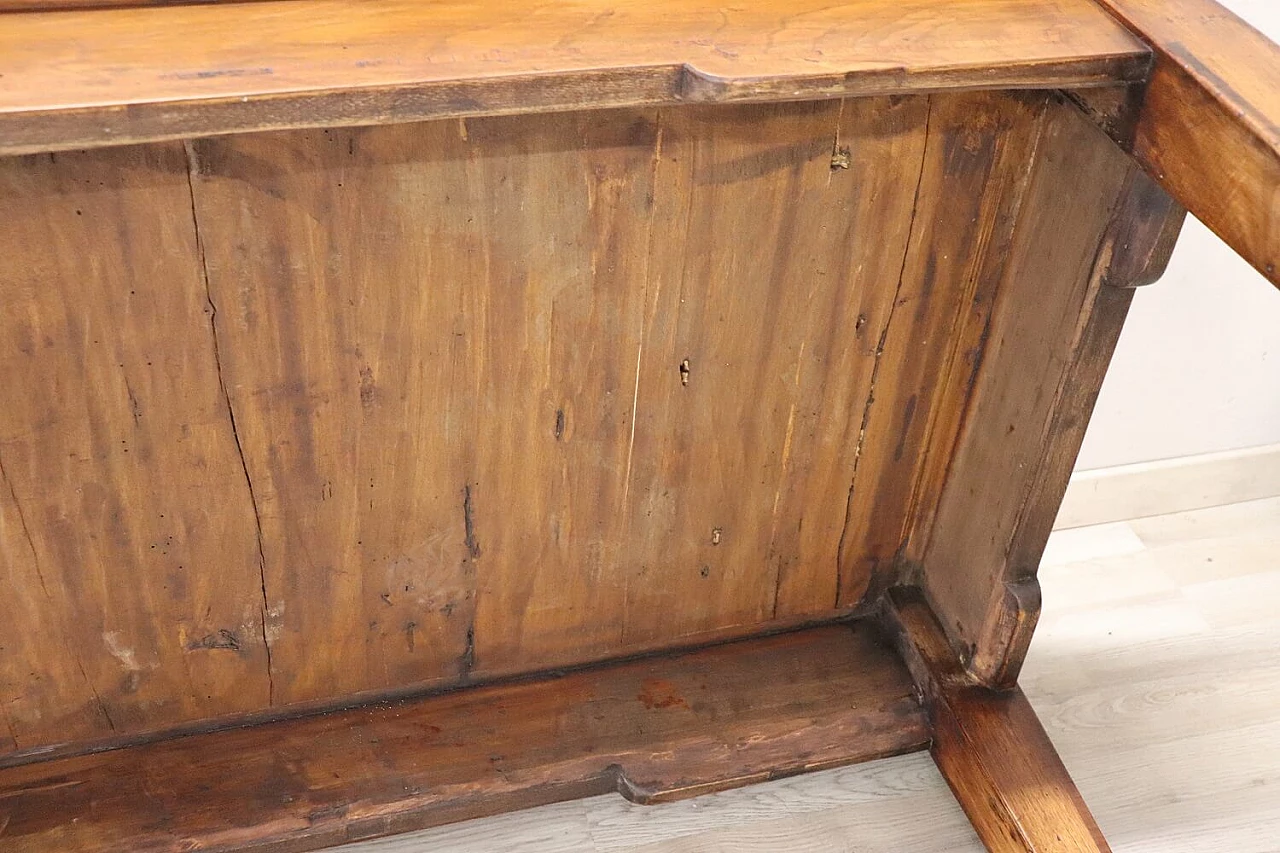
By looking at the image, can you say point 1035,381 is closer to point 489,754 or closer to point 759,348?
point 759,348

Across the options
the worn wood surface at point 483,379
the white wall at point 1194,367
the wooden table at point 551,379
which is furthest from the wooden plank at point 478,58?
the white wall at point 1194,367

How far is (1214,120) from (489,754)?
3.20 ft


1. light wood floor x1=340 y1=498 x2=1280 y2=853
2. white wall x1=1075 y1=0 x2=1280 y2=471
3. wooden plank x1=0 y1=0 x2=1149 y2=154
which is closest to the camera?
wooden plank x1=0 y1=0 x2=1149 y2=154

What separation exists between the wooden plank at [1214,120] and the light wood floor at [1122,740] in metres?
0.82

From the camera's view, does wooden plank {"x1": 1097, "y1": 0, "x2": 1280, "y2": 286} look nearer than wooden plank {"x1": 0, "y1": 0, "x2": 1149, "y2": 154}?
No

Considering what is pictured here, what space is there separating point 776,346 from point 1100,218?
1.08ft

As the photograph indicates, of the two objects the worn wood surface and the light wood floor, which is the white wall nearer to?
the light wood floor

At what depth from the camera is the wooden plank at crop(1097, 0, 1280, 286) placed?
0.95 m

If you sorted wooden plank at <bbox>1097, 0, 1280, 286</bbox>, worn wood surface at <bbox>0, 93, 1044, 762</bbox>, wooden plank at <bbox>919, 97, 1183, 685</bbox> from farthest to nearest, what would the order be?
wooden plank at <bbox>919, 97, 1183, 685</bbox>, worn wood surface at <bbox>0, 93, 1044, 762</bbox>, wooden plank at <bbox>1097, 0, 1280, 286</bbox>

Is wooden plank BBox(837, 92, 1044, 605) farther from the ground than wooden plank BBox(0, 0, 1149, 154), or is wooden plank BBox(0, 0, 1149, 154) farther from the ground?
wooden plank BBox(0, 0, 1149, 154)

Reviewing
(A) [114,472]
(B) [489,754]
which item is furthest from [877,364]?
(A) [114,472]

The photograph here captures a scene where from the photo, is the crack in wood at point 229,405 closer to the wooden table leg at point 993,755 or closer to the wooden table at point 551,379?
the wooden table at point 551,379

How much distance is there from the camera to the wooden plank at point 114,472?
102 cm

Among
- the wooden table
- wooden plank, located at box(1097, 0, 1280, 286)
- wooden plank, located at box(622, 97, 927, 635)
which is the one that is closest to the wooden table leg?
the wooden table
